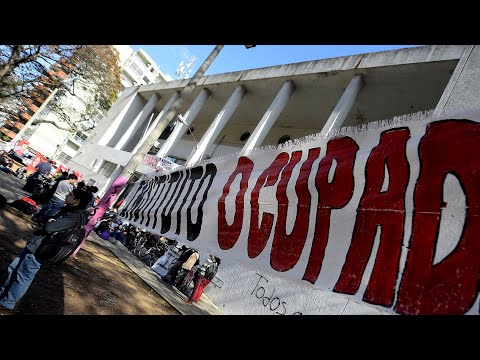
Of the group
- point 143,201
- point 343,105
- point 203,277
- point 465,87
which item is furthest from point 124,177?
point 343,105

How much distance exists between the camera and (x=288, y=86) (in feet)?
47.4

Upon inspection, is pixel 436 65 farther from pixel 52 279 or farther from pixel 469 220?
pixel 52 279

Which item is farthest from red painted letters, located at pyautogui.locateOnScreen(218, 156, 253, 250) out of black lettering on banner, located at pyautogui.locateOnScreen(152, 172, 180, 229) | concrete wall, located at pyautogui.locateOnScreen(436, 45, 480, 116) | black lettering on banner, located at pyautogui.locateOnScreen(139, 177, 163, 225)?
concrete wall, located at pyautogui.locateOnScreen(436, 45, 480, 116)

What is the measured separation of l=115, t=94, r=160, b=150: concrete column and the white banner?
82.2ft

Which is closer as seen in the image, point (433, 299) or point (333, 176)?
point (433, 299)

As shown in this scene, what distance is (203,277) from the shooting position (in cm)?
853

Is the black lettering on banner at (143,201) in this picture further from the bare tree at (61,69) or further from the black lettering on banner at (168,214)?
the bare tree at (61,69)

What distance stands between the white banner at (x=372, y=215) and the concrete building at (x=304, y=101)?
2.32 ft

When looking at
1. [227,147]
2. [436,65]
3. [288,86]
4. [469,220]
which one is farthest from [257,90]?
[469,220]

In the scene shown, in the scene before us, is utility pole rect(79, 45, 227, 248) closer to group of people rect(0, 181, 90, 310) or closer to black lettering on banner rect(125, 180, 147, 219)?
black lettering on banner rect(125, 180, 147, 219)

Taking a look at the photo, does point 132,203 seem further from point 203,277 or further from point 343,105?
point 343,105

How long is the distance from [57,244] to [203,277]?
5.38 m

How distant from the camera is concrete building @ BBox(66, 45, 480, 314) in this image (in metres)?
7.15
